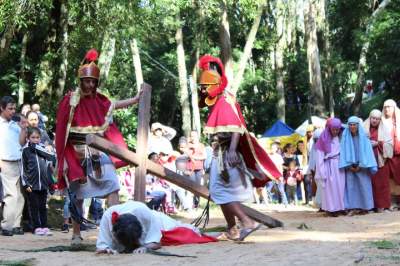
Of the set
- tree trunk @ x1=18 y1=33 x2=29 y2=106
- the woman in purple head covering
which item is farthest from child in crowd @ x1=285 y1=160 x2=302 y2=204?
tree trunk @ x1=18 y1=33 x2=29 y2=106

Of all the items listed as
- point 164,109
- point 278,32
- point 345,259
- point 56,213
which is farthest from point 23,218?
point 164,109

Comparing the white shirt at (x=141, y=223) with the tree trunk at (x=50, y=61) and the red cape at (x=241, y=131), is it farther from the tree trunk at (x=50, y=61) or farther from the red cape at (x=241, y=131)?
the tree trunk at (x=50, y=61)

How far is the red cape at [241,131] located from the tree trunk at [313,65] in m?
20.2

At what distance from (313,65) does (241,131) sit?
71.3 feet

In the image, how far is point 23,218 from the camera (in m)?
11.8

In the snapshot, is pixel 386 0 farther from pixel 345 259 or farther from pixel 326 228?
pixel 345 259

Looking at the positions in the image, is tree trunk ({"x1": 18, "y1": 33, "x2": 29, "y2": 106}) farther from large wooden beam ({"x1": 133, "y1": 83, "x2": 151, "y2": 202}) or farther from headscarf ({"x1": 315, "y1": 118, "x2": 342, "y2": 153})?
large wooden beam ({"x1": 133, "y1": 83, "x2": 151, "y2": 202})

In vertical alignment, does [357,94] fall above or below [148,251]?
above

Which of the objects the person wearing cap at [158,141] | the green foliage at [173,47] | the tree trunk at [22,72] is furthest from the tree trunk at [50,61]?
the person wearing cap at [158,141]

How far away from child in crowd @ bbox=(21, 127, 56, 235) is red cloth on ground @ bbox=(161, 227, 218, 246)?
3260 millimetres

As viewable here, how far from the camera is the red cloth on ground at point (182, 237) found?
8039 millimetres

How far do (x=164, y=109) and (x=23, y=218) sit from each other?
102 ft

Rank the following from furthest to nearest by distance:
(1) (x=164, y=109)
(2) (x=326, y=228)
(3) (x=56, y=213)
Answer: (1) (x=164, y=109) < (3) (x=56, y=213) < (2) (x=326, y=228)

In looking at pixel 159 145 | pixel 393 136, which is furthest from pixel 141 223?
pixel 159 145
